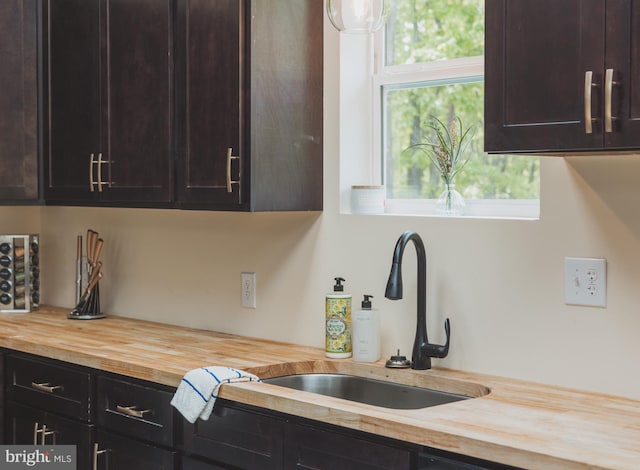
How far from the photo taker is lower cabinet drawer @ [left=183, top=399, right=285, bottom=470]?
89.1 inches

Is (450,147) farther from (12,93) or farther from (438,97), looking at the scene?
(12,93)

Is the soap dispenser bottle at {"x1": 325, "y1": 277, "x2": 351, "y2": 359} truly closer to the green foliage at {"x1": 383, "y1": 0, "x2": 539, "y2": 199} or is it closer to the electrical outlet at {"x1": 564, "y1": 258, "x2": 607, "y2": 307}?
the green foliage at {"x1": 383, "y1": 0, "x2": 539, "y2": 199}

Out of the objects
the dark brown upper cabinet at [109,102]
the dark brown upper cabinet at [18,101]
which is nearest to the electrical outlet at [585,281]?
the dark brown upper cabinet at [109,102]

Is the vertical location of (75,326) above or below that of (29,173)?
below

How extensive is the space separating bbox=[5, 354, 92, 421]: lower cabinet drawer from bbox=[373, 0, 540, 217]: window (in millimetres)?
1147

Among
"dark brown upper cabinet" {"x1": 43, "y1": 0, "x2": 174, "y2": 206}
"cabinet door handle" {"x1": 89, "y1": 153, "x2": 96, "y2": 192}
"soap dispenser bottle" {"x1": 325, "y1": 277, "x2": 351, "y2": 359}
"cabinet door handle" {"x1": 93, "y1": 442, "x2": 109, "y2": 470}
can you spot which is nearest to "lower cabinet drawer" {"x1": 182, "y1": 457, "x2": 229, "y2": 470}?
"cabinet door handle" {"x1": 93, "y1": 442, "x2": 109, "y2": 470}

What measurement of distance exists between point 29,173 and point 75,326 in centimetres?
64

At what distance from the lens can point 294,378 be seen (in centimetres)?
267

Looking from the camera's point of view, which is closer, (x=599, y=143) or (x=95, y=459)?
(x=599, y=143)

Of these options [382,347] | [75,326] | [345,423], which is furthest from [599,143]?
[75,326]

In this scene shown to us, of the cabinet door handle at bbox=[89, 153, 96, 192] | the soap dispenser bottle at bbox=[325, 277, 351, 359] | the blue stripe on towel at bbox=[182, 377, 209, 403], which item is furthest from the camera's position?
the cabinet door handle at bbox=[89, 153, 96, 192]

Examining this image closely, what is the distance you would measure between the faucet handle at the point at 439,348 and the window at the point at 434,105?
0.38m

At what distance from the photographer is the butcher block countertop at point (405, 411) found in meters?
1.78

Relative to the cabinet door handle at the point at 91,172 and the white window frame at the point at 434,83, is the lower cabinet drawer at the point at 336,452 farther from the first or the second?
the cabinet door handle at the point at 91,172
